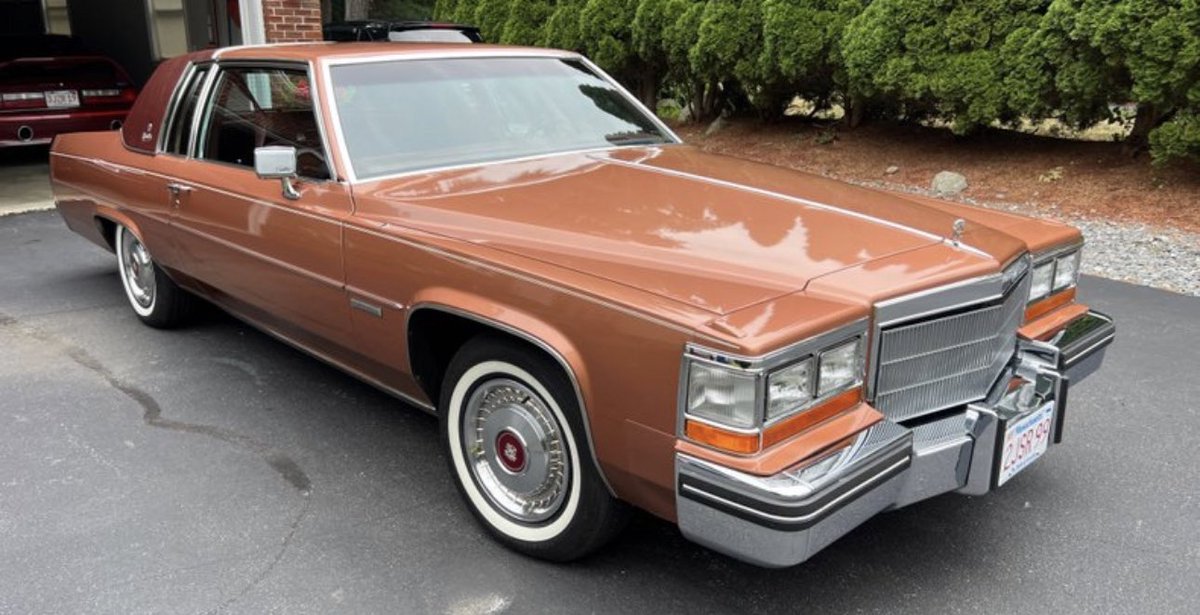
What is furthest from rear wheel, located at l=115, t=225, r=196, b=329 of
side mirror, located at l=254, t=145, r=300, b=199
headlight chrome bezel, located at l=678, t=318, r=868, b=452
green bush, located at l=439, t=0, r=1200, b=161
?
green bush, located at l=439, t=0, r=1200, b=161

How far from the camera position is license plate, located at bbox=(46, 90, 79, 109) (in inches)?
410

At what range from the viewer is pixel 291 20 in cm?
948

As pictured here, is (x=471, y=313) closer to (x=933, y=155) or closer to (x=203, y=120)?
(x=203, y=120)

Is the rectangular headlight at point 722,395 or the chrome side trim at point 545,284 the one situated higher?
the chrome side trim at point 545,284

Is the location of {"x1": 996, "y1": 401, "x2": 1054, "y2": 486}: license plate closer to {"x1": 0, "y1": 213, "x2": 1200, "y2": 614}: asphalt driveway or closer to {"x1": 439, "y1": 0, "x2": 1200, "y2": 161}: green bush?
{"x1": 0, "y1": 213, "x2": 1200, "y2": 614}: asphalt driveway

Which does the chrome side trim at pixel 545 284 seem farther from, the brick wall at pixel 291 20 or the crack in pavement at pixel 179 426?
the brick wall at pixel 291 20

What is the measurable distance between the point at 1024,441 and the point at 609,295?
1368mm

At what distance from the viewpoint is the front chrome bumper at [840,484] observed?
7.16ft

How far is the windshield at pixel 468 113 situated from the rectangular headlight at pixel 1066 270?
1793 millimetres

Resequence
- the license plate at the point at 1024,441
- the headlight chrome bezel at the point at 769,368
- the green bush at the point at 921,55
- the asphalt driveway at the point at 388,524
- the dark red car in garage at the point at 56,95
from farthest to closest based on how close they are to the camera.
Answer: the dark red car in garage at the point at 56,95
the green bush at the point at 921,55
the asphalt driveway at the point at 388,524
the license plate at the point at 1024,441
the headlight chrome bezel at the point at 769,368

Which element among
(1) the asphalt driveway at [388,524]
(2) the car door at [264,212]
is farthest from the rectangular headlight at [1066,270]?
(2) the car door at [264,212]

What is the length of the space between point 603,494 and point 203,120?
297 cm

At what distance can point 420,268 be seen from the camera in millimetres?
2969

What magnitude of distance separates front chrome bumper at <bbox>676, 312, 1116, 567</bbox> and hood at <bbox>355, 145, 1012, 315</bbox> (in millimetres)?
438
